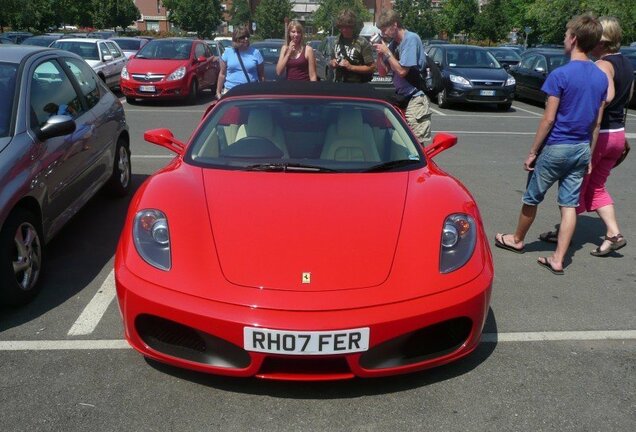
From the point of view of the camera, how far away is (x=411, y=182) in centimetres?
360

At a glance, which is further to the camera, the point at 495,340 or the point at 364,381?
the point at 495,340

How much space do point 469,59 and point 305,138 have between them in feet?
42.3

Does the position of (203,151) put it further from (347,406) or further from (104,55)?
(104,55)

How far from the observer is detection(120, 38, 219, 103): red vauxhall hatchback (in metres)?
14.2

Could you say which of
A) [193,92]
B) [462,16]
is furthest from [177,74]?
[462,16]

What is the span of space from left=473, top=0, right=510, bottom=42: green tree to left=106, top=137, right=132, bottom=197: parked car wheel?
50.3m

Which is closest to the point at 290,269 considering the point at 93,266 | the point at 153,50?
the point at 93,266

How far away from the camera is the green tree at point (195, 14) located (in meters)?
61.5

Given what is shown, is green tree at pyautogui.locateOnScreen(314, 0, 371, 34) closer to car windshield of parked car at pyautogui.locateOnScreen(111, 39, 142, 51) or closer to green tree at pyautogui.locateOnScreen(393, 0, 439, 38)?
green tree at pyautogui.locateOnScreen(393, 0, 439, 38)

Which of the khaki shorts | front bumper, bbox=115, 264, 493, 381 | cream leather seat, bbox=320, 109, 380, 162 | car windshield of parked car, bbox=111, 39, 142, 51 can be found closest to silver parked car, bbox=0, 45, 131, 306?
front bumper, bbox=115, 264, 493, 381

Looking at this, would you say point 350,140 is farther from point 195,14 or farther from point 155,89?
point 195,14

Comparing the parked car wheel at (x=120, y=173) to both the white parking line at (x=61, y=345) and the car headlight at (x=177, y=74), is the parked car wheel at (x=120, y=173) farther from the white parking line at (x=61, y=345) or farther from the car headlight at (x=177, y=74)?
the car headlight at (x=177, y=74)

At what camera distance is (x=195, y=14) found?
61719mm

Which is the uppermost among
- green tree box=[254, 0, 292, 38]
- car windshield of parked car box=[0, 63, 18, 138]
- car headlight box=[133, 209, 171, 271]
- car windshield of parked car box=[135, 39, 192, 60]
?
car windshield of parked car box=[0, 63, 18, 138]
